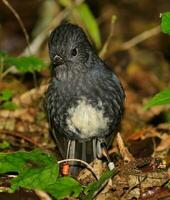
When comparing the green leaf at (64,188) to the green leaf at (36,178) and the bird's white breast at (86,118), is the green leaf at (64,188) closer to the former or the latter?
the green leaf at (36,178)

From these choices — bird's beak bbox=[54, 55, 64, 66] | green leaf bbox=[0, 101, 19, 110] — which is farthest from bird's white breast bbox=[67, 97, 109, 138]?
green leaf bbox=[0, 101, 19, 110]

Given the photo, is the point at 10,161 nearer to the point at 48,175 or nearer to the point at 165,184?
the point at 48,175

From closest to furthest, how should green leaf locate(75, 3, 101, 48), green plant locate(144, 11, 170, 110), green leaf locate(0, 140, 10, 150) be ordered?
green plant locate(144, 11, 170, 110)
green leaf locate(0, 140, 10, 150)
green leaf locate(75, 3, 101, 48)

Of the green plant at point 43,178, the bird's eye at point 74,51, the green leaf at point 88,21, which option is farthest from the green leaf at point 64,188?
the green leaf at point 88,21

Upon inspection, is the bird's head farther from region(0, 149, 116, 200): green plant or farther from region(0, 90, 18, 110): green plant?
region(0, 90, 18, 110): green plant

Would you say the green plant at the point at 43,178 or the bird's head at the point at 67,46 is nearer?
the green plant at the point at 43,178

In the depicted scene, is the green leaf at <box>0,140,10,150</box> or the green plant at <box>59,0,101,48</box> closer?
the green leaf at <box>0,140,10,150</box>

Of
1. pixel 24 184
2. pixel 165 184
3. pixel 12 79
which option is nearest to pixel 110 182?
pixel 165 184
